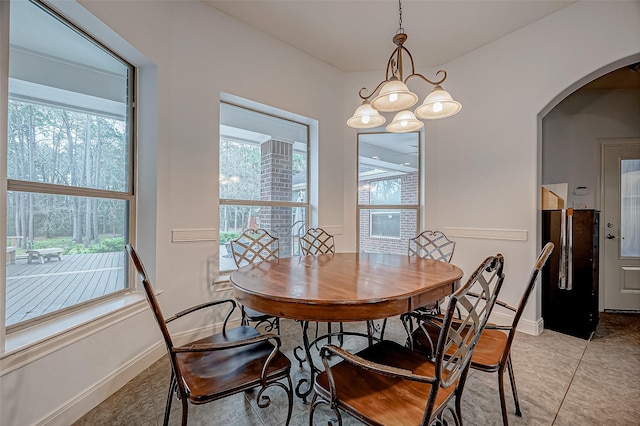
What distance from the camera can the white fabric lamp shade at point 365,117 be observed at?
6.97 ft

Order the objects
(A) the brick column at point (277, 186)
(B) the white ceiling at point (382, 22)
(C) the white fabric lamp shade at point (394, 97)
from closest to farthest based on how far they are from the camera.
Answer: (C) the white fabric lamp shade at point (394, 97) < (B) the white ceiling at point (382, 22) < (A) the brick column at point (277, 186)

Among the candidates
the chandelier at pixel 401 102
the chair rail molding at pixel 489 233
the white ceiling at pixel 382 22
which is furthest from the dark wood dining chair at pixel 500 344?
the white ceiling at pixel 382 22

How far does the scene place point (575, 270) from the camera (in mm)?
2789

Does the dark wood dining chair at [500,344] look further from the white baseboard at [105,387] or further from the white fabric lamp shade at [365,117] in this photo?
the white baseboard at [105,387]

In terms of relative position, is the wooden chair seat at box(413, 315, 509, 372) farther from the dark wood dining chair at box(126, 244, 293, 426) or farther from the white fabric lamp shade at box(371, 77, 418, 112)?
the white fabric lamp shade at box(371, 77, 418, 112)

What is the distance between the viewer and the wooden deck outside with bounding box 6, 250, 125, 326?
59.5 inches

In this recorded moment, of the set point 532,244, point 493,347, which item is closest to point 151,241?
point 493,347

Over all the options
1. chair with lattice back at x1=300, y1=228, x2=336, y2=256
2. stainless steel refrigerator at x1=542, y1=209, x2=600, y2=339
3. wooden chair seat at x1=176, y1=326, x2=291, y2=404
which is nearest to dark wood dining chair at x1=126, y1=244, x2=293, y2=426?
wooden chair seat at x1=176, y1=326, x2=291, y2=404

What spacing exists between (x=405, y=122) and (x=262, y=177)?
1.74 meters

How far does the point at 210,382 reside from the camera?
48.1 inches

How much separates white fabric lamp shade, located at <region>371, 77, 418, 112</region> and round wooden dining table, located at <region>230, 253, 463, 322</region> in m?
1.17

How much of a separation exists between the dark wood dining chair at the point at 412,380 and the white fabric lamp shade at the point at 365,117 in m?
1.44

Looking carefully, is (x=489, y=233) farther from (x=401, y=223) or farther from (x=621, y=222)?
(x=621, y=222)

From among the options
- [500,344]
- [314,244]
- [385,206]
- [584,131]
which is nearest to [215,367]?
[500,344]
